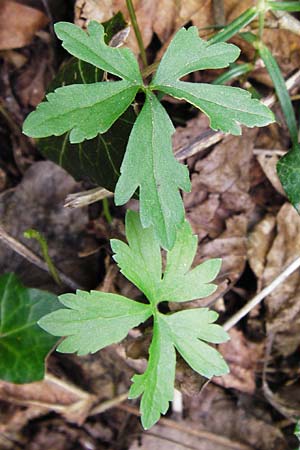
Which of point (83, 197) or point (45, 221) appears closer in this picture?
point (83, 197)

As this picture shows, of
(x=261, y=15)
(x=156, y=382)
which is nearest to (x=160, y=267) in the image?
(x=156, y=382)

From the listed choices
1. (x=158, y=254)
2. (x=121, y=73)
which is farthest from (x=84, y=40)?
(x=158, y=254)

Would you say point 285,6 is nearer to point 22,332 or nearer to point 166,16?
point 166,16

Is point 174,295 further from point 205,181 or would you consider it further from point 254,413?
point 254,413

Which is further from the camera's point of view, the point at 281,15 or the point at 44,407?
the point at 44,407

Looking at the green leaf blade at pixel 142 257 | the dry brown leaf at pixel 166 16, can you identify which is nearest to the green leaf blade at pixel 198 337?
the green leaf blade at pixel 142 257

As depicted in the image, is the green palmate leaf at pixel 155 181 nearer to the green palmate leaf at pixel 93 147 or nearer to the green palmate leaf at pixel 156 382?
the green palmate leaf at pixel 93 147

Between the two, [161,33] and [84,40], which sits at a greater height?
[84,40]
